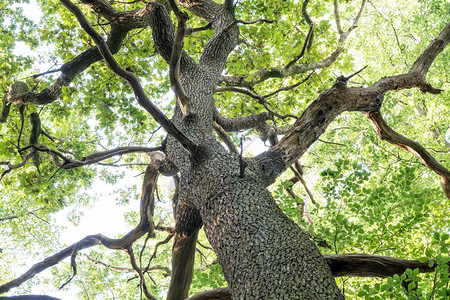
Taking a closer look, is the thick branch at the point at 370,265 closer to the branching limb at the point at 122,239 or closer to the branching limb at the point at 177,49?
the branching limb at the point at 177,49

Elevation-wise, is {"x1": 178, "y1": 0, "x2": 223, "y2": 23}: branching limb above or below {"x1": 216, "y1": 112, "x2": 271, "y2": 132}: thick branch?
above

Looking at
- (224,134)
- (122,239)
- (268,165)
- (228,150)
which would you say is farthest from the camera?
(228,150)

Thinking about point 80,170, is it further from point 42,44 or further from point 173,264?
point 42,44

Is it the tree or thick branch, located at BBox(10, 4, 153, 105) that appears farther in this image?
thick branch, located at BBox(10, 4, 153, 105)

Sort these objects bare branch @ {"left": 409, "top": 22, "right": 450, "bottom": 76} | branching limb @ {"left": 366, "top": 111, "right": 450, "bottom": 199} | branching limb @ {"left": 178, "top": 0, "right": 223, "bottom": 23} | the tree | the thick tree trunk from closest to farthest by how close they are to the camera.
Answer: the thick tree trunk
the tree
branching limb @ {"left": 366, "top": 111, "right": 450, "bottom": 199}
bare branch @ {"left": 409, "top": 22, "right": 450, "bottom": 76}
branching limb @ {"left": 178, "top": 0, "right": 223, "bottom": 23}

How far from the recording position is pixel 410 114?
34.9 feet

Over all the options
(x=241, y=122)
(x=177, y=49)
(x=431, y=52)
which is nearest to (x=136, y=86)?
(x=177, y=49)

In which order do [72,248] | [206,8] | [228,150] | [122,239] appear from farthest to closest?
[206,8] → [228,150] → [122,239] → [72,248]

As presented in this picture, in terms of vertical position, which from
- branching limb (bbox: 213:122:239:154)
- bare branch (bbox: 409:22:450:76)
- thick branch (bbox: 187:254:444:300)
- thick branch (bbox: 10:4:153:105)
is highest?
thick branch (bbox: 10:4:153:105)

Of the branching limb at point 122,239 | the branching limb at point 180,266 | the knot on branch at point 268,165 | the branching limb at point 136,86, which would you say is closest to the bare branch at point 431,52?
the knot on branch at point 268,165

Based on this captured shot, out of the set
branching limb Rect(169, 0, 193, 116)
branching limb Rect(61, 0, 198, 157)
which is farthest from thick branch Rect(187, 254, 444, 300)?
branching limb Rect(169, 0, 193, 116)

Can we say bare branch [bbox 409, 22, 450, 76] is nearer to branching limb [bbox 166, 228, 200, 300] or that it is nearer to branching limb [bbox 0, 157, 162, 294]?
branching limb [bbox 166, 228, 200, 300]

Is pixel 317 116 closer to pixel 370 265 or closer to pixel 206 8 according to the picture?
pixel 370 265

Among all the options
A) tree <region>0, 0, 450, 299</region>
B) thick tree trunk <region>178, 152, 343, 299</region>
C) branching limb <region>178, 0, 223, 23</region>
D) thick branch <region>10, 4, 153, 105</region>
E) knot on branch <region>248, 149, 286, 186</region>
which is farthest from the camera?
branching limb <region>178, 0, 223, 23</region>
